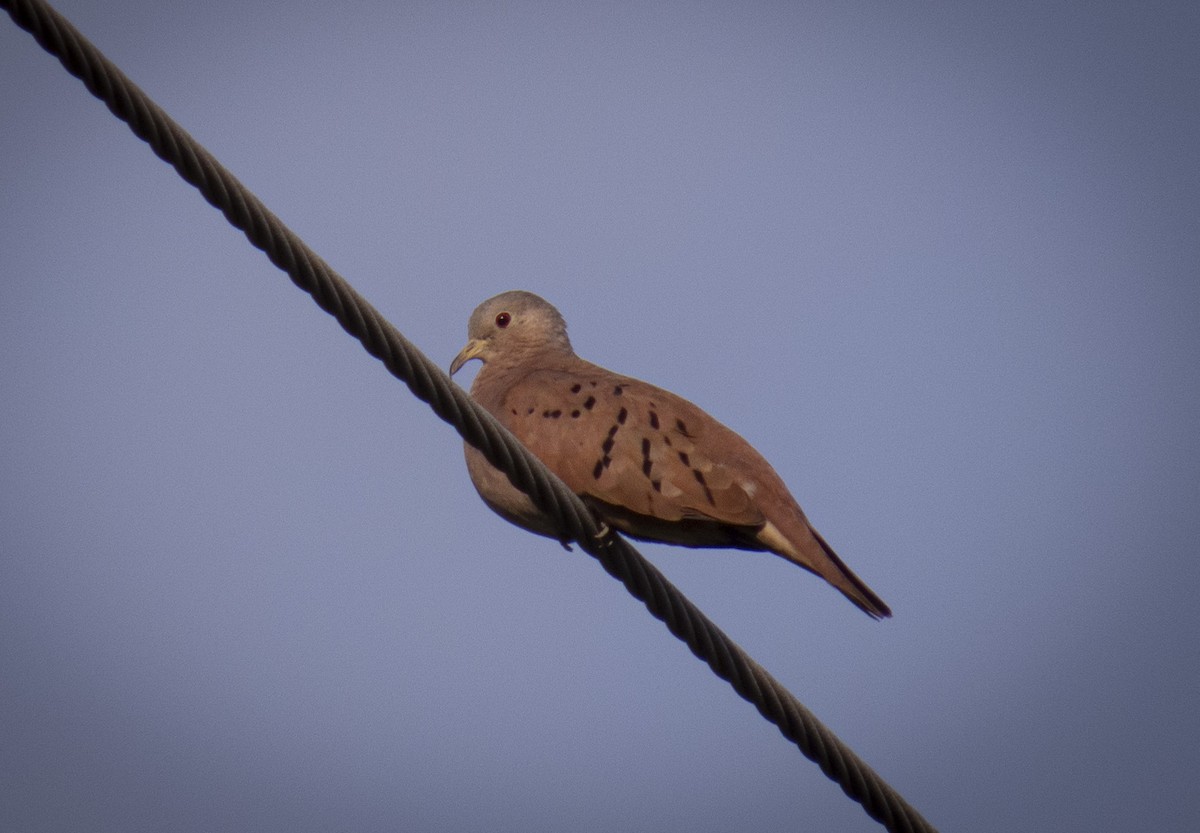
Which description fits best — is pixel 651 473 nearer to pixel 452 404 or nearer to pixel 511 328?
pixel 452 404

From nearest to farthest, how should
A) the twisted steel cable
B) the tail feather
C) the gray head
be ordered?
1. the twisted steel cable
2. the tail feather
3. the gray head

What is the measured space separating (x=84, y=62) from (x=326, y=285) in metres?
0.73

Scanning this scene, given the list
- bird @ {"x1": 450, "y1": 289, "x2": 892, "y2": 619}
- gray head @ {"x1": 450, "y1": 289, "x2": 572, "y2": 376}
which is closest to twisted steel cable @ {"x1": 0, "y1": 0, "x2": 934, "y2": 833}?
bird @ {"x1": 450, "y1": 289, "x2": 892, "y2": 619}

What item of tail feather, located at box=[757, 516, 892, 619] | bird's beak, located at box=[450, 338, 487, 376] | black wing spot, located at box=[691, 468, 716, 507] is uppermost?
bird's beak, located at box=[450, 338, 487, 376]

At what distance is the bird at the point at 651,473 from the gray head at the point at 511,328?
1159 mm

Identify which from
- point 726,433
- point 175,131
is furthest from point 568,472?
point 175,131

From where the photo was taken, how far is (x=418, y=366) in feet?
11.8

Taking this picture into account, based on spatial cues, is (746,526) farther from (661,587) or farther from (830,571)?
(661,587)

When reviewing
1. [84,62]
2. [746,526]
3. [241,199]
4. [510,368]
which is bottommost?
[746,526]

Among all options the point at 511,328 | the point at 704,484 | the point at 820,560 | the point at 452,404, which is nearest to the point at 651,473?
the point at 704,484

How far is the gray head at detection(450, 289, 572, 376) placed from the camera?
7.16 meters

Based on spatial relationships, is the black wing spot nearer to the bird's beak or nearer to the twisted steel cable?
the twisted steel cable

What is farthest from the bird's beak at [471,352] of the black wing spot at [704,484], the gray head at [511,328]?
the black wing spot at [704,484]

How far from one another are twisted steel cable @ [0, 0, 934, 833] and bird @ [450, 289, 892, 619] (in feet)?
2.10
